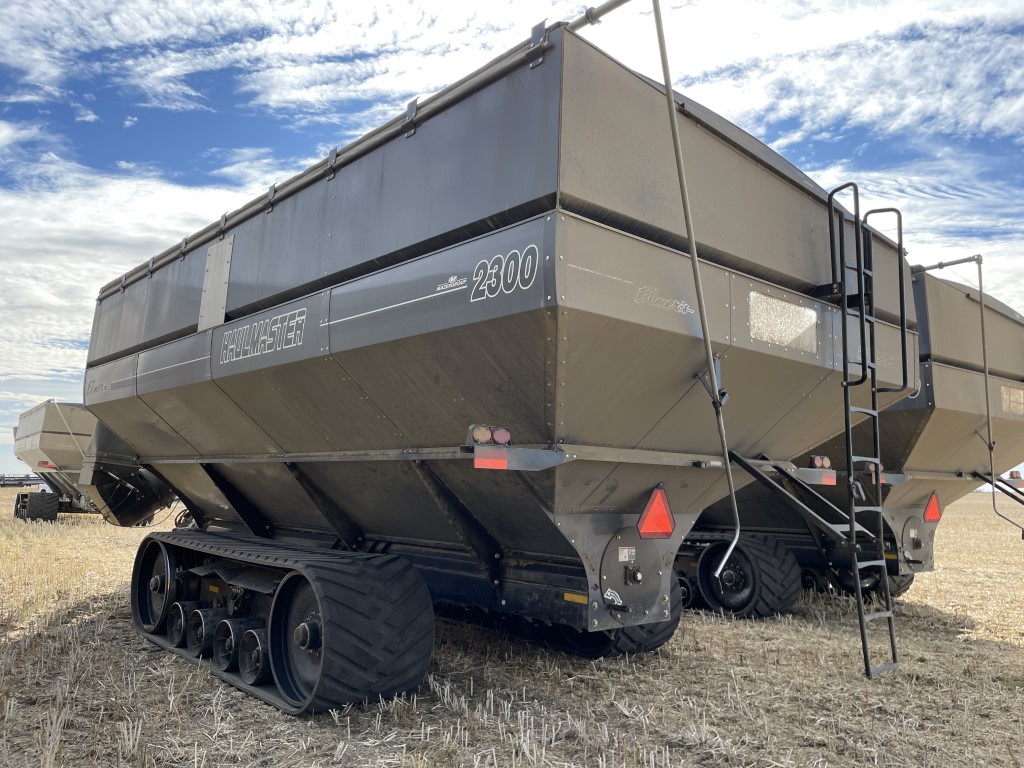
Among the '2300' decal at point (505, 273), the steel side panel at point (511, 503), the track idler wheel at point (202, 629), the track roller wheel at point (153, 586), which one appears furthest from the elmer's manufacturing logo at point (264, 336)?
the track roller wheel at point (153, 586)

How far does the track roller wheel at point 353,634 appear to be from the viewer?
4285 mm

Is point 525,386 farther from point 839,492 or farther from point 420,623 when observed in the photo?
point 839,492

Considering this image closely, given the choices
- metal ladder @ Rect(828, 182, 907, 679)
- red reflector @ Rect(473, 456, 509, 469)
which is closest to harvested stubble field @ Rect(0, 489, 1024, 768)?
metal ladder @ Rect(828, 182, 907, 679)

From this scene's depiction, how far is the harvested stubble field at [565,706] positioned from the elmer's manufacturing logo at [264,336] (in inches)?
80.8

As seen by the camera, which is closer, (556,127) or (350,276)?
→ (556,127)

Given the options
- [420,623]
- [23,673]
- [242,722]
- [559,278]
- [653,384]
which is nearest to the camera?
[559,278]

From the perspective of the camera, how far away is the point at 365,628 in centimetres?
439

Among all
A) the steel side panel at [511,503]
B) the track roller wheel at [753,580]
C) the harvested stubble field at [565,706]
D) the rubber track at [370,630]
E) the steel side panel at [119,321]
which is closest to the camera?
the harvested stubble field at [565,706]

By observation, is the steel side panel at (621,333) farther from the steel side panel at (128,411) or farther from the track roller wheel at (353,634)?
the steel side panel at (128,411)

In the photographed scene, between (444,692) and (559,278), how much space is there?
2.57 meters

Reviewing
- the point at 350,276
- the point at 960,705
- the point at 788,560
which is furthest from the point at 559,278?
the point at 788,560

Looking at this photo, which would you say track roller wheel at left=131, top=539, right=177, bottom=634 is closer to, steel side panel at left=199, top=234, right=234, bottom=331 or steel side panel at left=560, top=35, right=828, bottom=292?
steel side panel at left=199, top=234, right=234, bottom=331

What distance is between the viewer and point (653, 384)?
4.01 m

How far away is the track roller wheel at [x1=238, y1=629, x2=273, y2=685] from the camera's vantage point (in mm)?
4863
